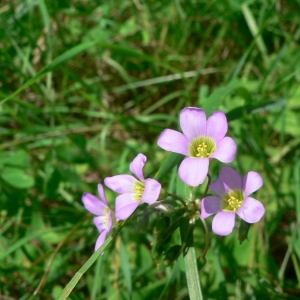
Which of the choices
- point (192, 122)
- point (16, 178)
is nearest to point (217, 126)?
point (192, 122)

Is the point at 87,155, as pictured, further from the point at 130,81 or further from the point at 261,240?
the point at 261,240

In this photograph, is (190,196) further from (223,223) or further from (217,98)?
(217,98)

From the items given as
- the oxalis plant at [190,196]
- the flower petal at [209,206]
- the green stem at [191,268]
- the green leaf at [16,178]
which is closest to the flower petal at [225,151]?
the oxalis plant at [190,196]

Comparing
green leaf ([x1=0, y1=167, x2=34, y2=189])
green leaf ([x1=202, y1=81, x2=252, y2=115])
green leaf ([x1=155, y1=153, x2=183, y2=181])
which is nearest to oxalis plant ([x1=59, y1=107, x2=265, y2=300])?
green leaf ([x1=155, y1=153, x2=183, y2=181])

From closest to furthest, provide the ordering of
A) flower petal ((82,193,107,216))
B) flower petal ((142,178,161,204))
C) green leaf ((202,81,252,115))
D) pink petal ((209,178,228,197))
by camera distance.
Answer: flower petal ((142,178,161,204)) < pink petal ((209,178,228,197)) < flower petal ((82,193,107,216)) < green leaf ((202,81,252,115))

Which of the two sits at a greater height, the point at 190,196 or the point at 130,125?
the point at 190,196

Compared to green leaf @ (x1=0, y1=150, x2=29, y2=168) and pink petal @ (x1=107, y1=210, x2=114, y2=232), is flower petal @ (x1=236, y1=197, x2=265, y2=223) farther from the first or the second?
green leaf @ (x1=0, y1=150, x2=29, y2=168)
